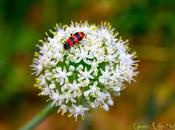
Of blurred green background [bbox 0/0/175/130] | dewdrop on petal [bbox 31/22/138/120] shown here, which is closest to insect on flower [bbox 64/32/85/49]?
dewdrop on petal [bbox 31/22/138/120]

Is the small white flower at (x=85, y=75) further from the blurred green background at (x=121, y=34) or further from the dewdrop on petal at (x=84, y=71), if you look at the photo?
the blurred green background at (x=121, y=34)

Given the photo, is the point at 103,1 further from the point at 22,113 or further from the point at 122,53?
the point at 122,53

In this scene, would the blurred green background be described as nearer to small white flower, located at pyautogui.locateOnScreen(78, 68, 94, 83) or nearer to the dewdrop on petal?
the dewdrop on petal

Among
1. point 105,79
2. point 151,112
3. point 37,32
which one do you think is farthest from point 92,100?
point 37,32

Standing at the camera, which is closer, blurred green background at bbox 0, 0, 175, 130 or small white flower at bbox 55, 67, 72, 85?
small white flower at bbox 55, 67, 72, 85

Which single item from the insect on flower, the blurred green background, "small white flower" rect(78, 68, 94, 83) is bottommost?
"small white flower" rect(78, 68, 94, 83)

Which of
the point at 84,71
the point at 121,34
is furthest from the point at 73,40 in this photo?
the point at 121,34
